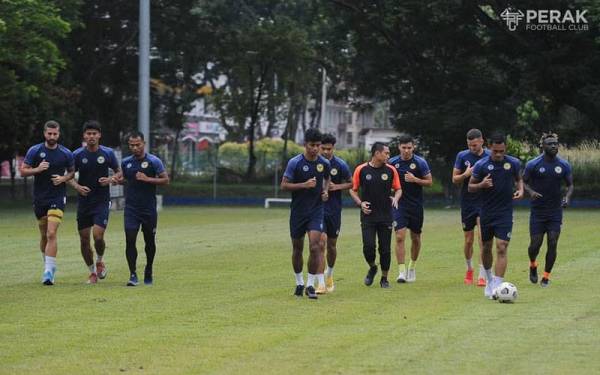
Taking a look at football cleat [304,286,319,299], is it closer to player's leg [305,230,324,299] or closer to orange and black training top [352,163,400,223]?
player's leg [305,230,324,299]

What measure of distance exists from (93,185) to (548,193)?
20.9 ft

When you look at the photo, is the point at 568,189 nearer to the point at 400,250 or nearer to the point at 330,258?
the point at 400,250

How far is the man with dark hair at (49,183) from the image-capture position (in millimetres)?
17672

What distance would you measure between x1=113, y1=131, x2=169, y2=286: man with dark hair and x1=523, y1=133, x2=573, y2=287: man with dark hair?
200 inches

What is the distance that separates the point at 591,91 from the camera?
160ft

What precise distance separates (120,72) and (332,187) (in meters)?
45.9

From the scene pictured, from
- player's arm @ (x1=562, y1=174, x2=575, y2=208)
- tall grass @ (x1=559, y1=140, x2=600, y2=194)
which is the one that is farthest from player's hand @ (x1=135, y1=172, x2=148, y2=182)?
tall grass @ (x1=559, y1=140, x2=600, y2=194)

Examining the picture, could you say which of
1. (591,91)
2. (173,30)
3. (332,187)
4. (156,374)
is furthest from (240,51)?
(156,374)

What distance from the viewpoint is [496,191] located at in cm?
1606

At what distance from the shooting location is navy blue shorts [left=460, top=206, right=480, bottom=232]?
60.2 feet

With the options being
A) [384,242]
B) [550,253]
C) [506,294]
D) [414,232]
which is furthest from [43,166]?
[550,253]

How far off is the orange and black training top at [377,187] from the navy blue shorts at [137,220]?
2838 mm

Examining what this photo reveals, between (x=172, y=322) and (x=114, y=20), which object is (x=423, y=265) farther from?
(x=114, y=20)

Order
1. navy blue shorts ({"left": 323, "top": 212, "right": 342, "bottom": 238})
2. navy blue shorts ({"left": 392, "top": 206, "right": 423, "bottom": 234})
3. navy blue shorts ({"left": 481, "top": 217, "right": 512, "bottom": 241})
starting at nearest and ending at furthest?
1. navy blue shorts ({"left": 481, "top": 217, "right": 512, "bottom": 241})
2. navy blue shorts ({"left": 323, "top": 212, "right": 342, "bottom": 238})
3. navy blue shorts ({"left": 392, "top": 206, "right": 423, "bottom": 234})
